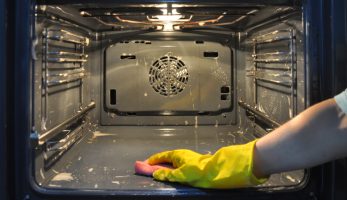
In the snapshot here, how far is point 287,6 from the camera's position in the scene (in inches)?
50.2

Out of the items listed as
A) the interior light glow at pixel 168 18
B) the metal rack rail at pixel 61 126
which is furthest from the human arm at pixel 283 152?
the interior light glow at pixel 168 18

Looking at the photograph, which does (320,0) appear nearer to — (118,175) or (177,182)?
(177,182)

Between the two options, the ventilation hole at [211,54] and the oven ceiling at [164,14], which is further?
the ventilation hole at [211,54]

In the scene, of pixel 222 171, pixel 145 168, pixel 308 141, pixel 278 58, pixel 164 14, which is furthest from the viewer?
pixel 164 14

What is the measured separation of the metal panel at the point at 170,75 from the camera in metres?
2.38

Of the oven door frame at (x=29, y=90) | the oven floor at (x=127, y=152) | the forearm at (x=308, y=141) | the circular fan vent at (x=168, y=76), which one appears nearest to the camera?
the forearm at (x=308, y=141)

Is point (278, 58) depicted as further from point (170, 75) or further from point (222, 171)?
point (170, 75)

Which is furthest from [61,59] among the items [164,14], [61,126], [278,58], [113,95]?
[278,58]

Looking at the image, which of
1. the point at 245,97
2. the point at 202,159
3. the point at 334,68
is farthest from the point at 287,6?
the point at 245,97

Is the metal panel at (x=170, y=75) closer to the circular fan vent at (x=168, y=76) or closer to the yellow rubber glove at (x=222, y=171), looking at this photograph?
the circular fan vent at (x=168, y=76)

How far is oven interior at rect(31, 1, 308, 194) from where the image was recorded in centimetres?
142

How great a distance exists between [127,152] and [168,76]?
24.4 inches

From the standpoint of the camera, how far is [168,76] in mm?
2367

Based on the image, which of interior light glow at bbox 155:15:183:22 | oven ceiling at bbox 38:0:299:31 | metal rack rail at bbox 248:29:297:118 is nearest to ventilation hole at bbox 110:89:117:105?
oven ceiling at bbox 38:0:299:31
